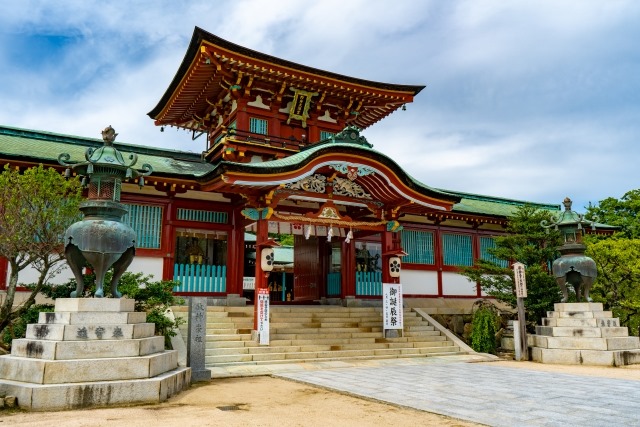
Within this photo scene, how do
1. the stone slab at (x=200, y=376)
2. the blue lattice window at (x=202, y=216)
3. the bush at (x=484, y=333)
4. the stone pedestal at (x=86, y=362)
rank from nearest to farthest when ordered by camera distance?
the stone pedestal at (x=86, y=362)
the stone slab at (x=200, y=376)
the bush at (x=484, y=333)
the blue lattice window at (x=202, y=216)

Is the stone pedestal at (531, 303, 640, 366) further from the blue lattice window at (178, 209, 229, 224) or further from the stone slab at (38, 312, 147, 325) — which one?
the stone slab at (38, 312, 147, 325)

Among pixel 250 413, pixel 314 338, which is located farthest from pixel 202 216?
pixel 250 413

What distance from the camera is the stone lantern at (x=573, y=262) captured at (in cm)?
1335

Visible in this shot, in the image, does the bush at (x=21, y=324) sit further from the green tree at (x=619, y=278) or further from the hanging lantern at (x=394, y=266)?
the green tree at (x=619, y=278)

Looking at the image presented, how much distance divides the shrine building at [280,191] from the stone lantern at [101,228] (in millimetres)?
3992

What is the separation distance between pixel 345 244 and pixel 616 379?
31.3 feet

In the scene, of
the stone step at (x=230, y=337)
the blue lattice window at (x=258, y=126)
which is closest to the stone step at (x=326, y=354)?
the stone step at (x=230, y=337)

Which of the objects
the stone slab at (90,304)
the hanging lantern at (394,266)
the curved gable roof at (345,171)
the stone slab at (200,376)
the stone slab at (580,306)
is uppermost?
the curved gable roof at (345,171)

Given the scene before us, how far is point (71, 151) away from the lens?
1531 cm

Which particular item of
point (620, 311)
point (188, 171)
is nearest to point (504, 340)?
point (620, 311)

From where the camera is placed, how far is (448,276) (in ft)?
63.7

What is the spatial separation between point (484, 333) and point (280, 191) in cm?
741

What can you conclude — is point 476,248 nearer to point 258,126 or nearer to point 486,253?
point 486,253

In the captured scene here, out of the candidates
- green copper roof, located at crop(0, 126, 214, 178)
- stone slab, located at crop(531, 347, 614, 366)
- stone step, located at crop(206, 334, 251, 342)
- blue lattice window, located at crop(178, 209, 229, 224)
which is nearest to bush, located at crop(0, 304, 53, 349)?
stone step, located at crop(206, 334, 251, 342)
